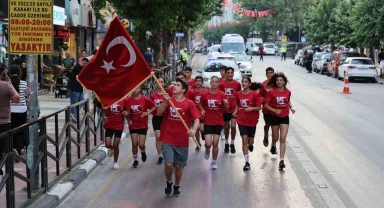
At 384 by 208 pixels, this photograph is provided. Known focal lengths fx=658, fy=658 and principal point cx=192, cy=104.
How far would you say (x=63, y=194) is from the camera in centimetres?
981

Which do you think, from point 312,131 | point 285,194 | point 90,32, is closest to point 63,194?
point 285,194

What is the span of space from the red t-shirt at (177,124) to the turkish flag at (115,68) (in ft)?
2.06

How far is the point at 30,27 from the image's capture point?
9109 mm

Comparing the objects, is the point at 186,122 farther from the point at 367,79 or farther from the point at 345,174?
the point at 367,79

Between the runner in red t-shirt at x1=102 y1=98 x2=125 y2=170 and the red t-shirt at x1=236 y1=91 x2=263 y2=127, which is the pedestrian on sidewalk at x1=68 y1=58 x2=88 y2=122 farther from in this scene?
the red t-shirt at x1=236 y1=91 x2=263 y2=127

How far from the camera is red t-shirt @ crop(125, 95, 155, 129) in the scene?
1173 cm

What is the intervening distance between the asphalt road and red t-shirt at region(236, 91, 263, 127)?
33.9 inches

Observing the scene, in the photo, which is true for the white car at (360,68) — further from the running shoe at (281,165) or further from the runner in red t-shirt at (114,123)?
the runner in red t-shirt at (114,123)

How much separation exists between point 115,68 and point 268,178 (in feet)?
11.0

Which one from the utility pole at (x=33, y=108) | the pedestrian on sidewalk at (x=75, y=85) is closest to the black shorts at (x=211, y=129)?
the utility pole at (x=33, y=108)

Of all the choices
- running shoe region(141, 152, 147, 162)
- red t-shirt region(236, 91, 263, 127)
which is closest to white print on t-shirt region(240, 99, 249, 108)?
red t-shirt region(236, 91, 263, 127)

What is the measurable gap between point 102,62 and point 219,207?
2.71 meters

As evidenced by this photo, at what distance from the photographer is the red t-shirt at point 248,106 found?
1222 centimetres

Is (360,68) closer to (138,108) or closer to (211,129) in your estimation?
(211,129)
